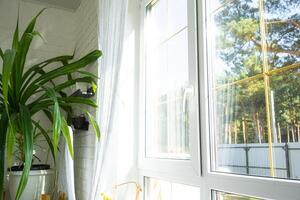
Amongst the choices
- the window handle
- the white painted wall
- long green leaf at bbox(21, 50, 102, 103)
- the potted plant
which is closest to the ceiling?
the white painted wall

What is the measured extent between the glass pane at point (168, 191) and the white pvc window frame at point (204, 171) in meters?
0.05

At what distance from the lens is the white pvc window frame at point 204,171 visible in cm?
88

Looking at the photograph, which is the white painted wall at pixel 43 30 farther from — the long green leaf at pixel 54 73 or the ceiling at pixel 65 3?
the long green leaf at pixel 54 73

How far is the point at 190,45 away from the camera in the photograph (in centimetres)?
134

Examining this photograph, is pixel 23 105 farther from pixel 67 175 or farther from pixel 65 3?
pixel 65 3

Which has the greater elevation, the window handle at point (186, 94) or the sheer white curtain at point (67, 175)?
the window handle at point (186, 94)

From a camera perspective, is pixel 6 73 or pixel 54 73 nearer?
pixel 6 73

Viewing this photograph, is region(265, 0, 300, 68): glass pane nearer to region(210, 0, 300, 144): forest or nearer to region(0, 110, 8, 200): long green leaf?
region(210, 0, 300, 144): forest

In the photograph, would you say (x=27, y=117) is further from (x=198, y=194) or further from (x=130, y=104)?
(x=198, y=194)

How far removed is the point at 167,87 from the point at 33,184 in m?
1.05

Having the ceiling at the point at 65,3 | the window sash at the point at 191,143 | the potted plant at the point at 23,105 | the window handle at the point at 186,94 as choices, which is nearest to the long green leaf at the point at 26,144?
the potted plant at the point at 23,105

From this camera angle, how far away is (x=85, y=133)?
2.13 meters

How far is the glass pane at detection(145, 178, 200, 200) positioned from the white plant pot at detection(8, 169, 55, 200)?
691mm

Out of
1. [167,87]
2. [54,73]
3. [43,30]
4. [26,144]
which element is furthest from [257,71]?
[43,30]
